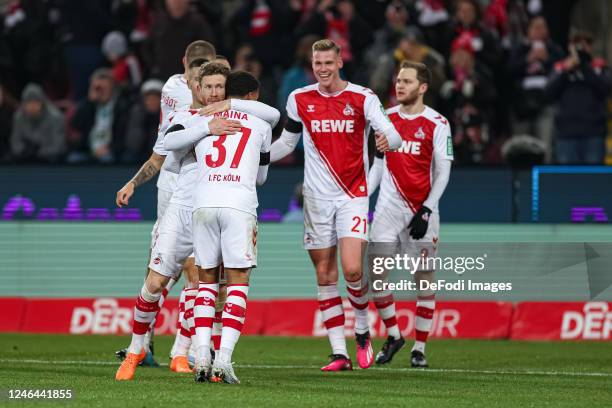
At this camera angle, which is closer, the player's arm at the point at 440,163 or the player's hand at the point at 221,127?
the player's hand at the point at 221,127

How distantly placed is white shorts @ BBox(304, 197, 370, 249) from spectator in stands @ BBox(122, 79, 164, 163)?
7.16 m

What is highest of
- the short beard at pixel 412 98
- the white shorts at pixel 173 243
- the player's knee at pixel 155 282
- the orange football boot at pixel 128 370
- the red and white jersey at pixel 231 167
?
the short beard at pixel 412 98

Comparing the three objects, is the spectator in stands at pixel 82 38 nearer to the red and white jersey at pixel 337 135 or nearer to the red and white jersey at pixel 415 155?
the red and white jersey at pixel 415 155

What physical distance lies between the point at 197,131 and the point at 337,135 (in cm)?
224

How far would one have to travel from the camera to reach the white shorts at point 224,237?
33.8 feet

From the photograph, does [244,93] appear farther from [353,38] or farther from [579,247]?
[353,38]

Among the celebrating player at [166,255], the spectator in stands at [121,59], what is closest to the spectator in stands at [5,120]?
the spectator in stands at [121,59]

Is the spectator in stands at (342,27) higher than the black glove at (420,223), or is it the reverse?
the spectator in stands at (342,27)

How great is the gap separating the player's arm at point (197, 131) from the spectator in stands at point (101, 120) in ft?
30.2

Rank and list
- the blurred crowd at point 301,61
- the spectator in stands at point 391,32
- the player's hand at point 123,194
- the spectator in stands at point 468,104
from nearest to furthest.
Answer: the player's hand at point 123,194 < the spectator in stands at point 468,104 < the blurred crowd at point 301,61 < the spectator in stands at point 391,32

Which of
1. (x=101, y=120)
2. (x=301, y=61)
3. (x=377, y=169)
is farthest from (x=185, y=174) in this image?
(x=101, y=120)

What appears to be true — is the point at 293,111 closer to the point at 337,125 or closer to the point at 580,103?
the point at 337,125

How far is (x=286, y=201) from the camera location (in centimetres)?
1762

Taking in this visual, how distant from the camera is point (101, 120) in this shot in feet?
66.7
